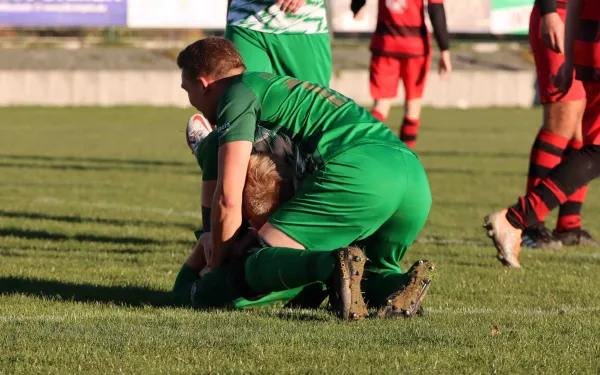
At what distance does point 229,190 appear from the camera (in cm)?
394

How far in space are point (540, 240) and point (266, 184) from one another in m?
2.67

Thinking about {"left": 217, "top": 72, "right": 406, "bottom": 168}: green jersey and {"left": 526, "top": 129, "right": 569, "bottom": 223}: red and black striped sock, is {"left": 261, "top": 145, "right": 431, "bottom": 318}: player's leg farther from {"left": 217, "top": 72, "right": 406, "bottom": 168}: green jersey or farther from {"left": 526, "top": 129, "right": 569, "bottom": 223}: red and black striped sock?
{"left": 526, "top": 129, "right": 569, "bottom": 223}: red and black striped sock

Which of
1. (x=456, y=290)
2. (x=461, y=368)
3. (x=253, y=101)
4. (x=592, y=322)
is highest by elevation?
(x=253, y=101)

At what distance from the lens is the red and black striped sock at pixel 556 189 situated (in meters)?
5.49

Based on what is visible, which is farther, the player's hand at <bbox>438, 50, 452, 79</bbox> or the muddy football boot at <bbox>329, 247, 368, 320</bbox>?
the player's hand at <bbox>438, 50, 452, 79</bbox>

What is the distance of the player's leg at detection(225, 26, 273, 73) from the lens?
5691 mm

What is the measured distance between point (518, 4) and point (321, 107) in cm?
3161

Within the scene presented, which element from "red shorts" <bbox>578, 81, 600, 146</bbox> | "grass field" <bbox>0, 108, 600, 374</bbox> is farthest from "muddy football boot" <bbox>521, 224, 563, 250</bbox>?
"red shorts" <bbox>578, 81, 600, 146</bbox>

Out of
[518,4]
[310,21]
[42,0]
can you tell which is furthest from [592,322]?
[518,4]

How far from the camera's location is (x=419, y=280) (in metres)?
3.82

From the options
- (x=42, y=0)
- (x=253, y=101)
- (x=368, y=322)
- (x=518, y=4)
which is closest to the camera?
(x=368, y=322)

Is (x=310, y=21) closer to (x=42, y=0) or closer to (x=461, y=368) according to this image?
(x=461, y=368)

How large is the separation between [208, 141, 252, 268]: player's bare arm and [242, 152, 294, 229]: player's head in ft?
0.63

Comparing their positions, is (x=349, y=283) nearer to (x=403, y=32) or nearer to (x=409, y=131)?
(x=409, y=131)
